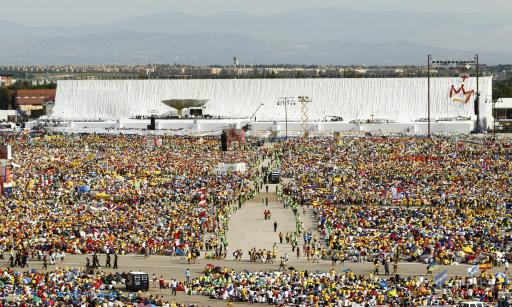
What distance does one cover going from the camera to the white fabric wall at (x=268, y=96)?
121 metres

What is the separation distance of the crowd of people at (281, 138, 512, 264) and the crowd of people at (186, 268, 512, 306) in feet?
15.5

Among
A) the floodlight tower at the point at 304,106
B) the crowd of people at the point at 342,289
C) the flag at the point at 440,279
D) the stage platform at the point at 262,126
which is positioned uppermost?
the flag at the point at 440,279

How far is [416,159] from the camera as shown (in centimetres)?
7562

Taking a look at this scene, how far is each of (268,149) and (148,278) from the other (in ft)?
162

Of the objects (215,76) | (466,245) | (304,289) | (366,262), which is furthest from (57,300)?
(215,76)

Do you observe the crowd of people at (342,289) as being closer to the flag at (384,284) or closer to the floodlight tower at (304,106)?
the flag at (384,284)

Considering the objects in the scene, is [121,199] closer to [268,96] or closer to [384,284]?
[384,284]

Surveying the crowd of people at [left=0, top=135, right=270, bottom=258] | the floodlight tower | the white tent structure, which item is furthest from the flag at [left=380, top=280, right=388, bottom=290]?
the white tent structure

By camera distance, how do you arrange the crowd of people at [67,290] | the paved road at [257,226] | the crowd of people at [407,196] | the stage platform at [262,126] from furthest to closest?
the stage platform at [262,126] → the paved road at [257,226] → the crowd of people at [407,196] → the crowd of people at [67,290]

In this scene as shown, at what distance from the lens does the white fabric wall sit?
121m

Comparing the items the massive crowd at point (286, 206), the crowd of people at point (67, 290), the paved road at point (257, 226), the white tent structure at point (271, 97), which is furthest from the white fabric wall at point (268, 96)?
the crowd of people at point (67, 290)

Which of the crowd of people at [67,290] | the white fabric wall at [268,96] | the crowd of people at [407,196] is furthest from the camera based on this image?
the white fabric wall at [268,96]

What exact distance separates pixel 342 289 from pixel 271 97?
296ft

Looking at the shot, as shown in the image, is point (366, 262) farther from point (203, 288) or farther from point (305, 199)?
point (305, 199)
